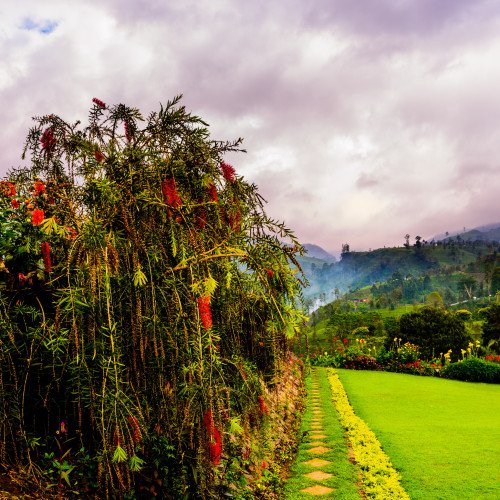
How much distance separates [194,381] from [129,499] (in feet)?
5.38

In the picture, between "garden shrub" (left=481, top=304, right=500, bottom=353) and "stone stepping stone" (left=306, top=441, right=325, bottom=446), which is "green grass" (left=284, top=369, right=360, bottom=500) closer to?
"stone stepping stone" (left=306, top=441, right=325, bottom=446)

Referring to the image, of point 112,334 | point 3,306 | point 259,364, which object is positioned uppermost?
point 3,306

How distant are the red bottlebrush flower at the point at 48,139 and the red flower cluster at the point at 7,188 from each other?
45cm

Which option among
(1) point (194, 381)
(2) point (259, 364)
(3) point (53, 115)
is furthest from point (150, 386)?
(2) point (259, 364)

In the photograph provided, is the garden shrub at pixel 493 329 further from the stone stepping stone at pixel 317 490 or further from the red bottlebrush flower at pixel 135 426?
the red bottlebrush flower at pixel 135 426

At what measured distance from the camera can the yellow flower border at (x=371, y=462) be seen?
5719 millimetres

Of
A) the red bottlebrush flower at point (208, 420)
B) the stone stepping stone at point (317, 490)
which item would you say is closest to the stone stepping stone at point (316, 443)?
the stone stepping stone at point (317, 490)

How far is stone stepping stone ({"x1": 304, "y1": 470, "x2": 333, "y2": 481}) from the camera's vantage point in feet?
20.1

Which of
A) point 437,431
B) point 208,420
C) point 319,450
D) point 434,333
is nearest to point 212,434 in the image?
point 208,420

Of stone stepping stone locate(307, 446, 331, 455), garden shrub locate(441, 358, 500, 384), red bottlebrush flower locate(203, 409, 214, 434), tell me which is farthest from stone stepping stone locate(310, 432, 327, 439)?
garden shrub locate(441, 358, 500, 384)

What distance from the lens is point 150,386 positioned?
2883mm

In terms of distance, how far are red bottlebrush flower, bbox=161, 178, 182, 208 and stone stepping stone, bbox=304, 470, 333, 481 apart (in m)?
5.13

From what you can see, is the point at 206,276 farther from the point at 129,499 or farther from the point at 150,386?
the point at 129,499

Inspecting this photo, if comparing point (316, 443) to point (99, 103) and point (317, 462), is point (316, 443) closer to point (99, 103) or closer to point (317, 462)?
point (317, 462)
